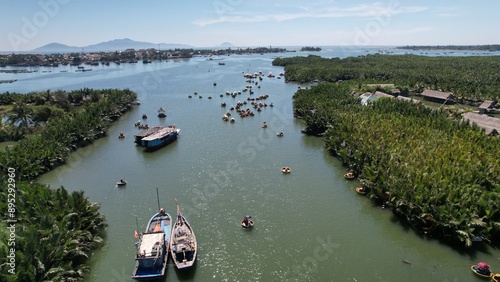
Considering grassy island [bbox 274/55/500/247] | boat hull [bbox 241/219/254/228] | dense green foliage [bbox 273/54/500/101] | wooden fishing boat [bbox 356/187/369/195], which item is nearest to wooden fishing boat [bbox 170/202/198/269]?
boat hull [bbox 241/219/254/228]

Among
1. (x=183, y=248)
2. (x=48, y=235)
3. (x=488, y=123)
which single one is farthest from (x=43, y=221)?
(x=488, y=123)

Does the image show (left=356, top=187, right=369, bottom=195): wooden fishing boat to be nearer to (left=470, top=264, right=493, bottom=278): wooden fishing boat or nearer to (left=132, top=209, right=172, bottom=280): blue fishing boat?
(left=470, top=264, right=493, bottom=278): wooden fishing boat

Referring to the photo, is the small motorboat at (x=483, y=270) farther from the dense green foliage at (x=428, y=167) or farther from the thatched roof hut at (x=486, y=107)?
the thatched roof hut at (x=486, y=107)

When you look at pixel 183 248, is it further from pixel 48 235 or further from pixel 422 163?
pixel 422 163

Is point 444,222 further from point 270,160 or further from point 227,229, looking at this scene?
point 270,160

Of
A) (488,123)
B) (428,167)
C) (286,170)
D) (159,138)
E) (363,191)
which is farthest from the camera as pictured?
(159,138)

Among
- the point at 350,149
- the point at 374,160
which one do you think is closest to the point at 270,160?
the point at 350,149

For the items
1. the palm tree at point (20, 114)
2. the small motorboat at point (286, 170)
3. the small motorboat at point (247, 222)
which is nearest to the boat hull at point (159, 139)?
the palm tree at point (20, 114)

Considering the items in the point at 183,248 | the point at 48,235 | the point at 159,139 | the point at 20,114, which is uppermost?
the point at 20,114
